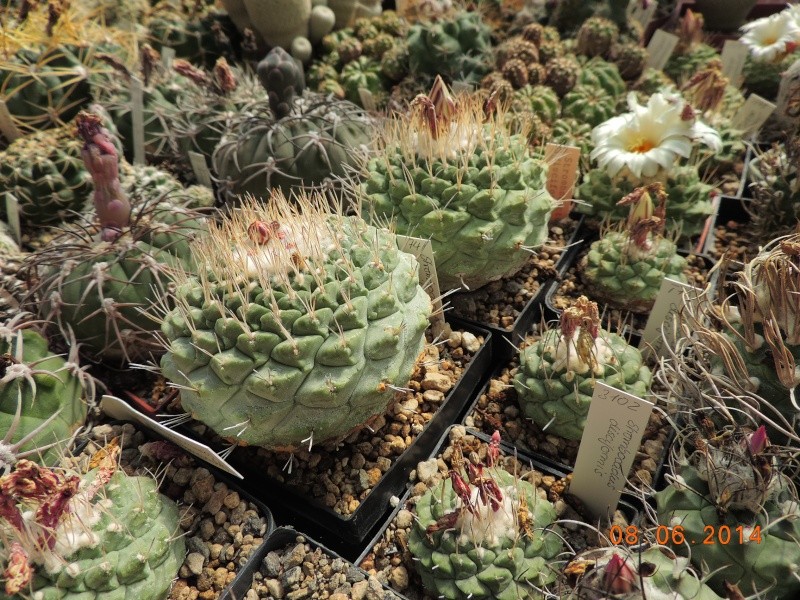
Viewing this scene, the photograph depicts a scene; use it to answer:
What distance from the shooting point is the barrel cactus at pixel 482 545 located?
39.9 inches

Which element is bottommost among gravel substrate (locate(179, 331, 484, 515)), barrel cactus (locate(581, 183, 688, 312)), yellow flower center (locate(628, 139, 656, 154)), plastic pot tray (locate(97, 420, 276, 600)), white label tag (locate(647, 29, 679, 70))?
plastic pot tray (locate(97, 420, 276, 600))

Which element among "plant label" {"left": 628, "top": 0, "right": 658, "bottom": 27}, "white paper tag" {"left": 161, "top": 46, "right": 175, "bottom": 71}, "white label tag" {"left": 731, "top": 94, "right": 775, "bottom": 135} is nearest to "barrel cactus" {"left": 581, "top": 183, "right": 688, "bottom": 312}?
"white label tag" {"left": 731, "top": 94, "right": 775, "bottom": 135}

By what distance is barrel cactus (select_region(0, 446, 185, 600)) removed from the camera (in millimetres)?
898

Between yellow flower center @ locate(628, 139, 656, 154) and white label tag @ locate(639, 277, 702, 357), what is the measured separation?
0.68 meters

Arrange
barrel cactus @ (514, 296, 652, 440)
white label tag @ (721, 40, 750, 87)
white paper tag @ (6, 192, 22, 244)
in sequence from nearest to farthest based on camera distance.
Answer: barrel cactus @ (514, 296, 652, 440) < white paper tag @ (6, 192, 22, 244) < white label tag @ (721, 40, 750, 87)

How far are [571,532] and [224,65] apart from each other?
6.89 ft

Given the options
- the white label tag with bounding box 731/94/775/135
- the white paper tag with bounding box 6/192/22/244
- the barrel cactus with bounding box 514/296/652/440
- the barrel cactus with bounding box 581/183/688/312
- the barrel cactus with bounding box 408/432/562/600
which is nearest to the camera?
the barrel cactus with bounding box 408/432/562/600

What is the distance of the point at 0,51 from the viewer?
234cm

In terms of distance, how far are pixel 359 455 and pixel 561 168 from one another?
4.03 ft

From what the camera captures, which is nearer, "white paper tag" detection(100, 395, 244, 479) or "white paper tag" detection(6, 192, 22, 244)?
"white paper tag" detection(100, 395, 244, 479)

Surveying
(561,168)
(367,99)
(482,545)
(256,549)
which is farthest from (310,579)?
(367,99)

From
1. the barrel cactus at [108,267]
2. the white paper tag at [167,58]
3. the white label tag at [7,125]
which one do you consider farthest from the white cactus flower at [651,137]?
the white label tag at [7,125]

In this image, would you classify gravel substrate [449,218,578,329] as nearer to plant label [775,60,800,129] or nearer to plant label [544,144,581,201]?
plant label [544,144,581,201]

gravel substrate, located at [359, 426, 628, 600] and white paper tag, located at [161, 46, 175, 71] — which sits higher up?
white paper tag, located at [161, 46, 175, 71]
